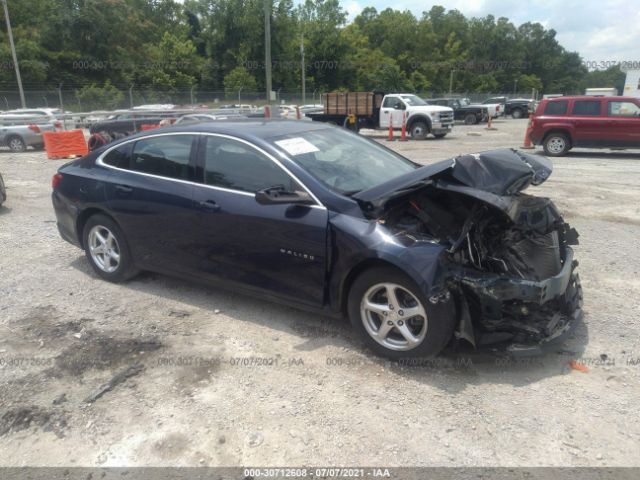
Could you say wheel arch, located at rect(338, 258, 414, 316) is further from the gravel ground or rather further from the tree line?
the tree line

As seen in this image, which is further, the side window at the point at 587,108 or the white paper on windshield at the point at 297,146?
the side window at the point at 587,108

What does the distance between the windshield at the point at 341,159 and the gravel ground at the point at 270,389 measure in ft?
3.86

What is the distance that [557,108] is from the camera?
14375mm

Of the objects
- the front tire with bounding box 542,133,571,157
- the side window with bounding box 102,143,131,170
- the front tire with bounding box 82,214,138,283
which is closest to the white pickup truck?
the front tire with bounding box 542,133,571,157

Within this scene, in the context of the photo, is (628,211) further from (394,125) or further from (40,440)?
(394,125)

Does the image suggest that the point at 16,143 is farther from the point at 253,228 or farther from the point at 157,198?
the point at 253,228

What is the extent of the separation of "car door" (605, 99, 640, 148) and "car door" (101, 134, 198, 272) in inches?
522

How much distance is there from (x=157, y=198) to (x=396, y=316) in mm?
2354

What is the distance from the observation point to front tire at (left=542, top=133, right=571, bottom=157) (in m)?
14.3

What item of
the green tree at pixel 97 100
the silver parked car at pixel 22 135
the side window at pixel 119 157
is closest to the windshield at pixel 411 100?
the silver parked car at pixel 22 135

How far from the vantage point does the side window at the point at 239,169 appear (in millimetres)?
3854

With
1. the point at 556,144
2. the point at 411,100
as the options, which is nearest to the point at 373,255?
the point at 556,144

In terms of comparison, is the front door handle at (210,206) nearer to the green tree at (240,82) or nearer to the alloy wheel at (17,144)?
the alloy wheel at (17,144)

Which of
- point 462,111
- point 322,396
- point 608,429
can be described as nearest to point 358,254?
point 322,396
